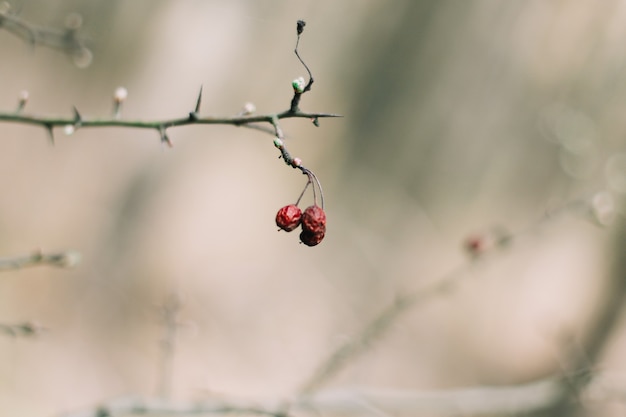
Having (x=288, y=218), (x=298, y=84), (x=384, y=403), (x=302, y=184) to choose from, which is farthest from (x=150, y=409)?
(x=302, y=184)

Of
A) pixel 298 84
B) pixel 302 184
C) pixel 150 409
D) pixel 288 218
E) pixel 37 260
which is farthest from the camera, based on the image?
pixel 302 184

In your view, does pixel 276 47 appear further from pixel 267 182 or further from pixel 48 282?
pixel 48 282

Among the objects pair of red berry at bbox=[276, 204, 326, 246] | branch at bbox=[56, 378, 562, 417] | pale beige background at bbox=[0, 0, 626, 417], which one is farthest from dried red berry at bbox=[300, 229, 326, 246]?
pale beige background at bbox=[0, 0, 626, 417]

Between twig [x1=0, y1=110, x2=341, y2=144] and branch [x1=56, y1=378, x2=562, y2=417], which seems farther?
branch [x1=56, y1=378, x2=562, y2=417]

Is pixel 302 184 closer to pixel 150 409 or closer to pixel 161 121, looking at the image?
pixel 150 409

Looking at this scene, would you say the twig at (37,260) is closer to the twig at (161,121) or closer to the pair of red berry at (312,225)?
the twig at (161,121)

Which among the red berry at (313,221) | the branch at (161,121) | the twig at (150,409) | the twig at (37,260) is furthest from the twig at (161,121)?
the twig at (150,409)

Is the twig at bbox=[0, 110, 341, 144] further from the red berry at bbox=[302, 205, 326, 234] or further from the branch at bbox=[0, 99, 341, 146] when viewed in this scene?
the red berry at bbox=[302, 205, 326, 234]
